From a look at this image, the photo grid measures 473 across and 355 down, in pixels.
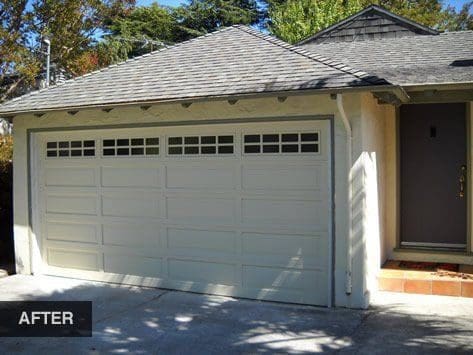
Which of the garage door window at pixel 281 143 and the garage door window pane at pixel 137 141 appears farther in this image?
the garage door window pane at pixel 137 141

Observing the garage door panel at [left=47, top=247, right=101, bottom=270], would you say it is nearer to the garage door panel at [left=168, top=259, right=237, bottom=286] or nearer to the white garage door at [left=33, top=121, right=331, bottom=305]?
the white garage door at [left=33, top=121, right=331, bottom=305]

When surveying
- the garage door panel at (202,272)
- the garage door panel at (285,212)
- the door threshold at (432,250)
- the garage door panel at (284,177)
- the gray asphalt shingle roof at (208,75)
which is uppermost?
the gray asphalt shingle roof at (208,75)

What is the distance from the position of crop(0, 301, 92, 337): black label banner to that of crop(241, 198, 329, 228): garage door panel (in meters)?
2.28

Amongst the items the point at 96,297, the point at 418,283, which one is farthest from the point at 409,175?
the point at 96,297

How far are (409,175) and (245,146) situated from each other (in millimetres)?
2937

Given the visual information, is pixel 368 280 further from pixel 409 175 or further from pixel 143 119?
pixel 143 119

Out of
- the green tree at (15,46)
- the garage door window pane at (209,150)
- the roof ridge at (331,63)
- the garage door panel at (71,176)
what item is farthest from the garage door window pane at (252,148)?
the green tree at (15,46)

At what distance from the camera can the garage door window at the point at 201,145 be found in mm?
6938

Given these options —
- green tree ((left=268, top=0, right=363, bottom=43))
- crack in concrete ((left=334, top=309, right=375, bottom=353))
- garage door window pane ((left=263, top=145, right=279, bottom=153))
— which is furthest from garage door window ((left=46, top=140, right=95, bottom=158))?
green tree ((left=268, top=0, right=363, bottom=43))

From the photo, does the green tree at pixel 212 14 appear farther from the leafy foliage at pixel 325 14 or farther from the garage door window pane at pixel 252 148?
the garage door window pane at pixel 252 148

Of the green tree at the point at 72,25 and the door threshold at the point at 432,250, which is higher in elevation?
the green tree at the point at 72,25

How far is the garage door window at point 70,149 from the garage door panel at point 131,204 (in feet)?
2.44

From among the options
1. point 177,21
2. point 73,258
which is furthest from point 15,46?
point 177,21

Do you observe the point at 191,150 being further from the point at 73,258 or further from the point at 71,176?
the point at 73,258
